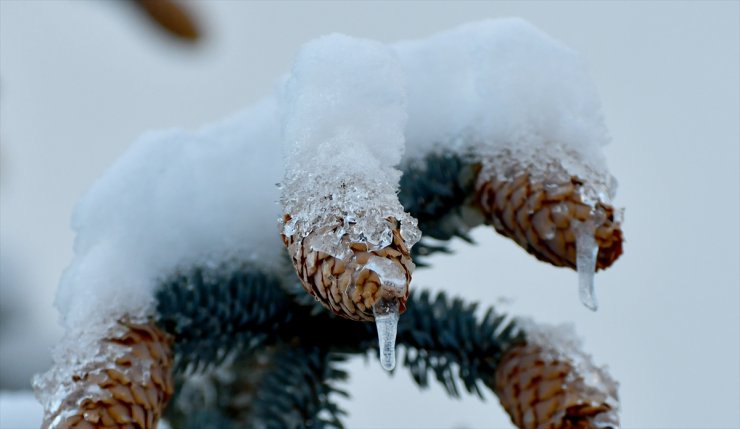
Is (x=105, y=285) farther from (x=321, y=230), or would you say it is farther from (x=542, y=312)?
(x=542, y=312)

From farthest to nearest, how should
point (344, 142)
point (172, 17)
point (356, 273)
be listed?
1. point (172, 17)
2. point (344, 142)
3. point (356, 273)

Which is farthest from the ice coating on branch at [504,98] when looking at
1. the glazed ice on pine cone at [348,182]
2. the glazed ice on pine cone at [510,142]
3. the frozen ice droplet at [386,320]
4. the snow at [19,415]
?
the snow at [19,415]

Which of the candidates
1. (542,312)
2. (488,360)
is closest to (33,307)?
(542,312)

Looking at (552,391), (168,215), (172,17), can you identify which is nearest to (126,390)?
(168,215)

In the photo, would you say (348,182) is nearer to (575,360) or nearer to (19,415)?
(575,360)

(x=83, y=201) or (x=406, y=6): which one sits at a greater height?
(x=406, y=6)

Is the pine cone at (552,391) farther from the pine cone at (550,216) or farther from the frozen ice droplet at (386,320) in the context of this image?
the frozen ice droplet at (386,320)
